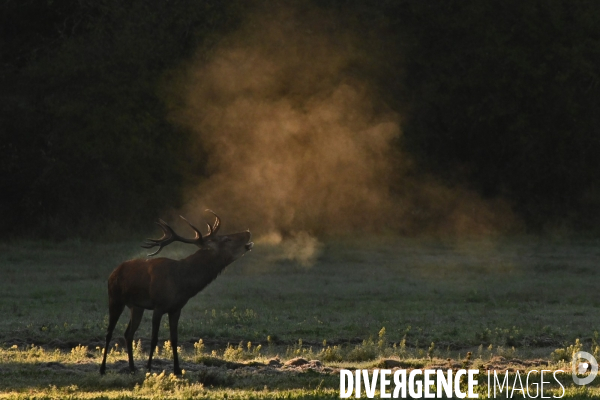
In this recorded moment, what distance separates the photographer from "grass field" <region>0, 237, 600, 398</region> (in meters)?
11.4

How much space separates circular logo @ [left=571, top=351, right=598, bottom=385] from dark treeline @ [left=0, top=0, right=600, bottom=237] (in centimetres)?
2031

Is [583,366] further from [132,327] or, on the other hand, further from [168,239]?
[132,327]

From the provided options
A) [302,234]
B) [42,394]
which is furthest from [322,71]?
[42,394]

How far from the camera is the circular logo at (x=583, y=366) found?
11.5m

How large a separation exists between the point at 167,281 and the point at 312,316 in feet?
22.4

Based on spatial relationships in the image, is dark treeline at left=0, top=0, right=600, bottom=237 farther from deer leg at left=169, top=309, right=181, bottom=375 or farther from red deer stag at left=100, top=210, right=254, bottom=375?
deer leg at left=169, top=309, right=181, bottom=375

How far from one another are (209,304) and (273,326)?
3.33m

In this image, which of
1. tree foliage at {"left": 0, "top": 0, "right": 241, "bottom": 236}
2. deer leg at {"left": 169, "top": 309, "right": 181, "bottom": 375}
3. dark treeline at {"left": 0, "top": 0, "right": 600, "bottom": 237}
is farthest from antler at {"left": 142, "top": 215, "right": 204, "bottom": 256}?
tree foliage at {"left": 0, "top": 0, "right": 241, "bottom": 236}

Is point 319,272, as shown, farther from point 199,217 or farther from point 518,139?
point 518,139

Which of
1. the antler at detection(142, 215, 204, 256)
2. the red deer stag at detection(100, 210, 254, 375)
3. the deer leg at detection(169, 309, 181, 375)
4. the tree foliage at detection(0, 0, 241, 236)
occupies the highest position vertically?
the tree foliage at detection(0, 0, 241, 236)

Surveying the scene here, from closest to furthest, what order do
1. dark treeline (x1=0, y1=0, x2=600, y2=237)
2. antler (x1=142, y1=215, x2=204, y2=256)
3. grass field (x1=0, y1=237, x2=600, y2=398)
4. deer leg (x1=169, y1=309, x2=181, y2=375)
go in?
grass field (x1=0, y1=237, x2=600, y2=398)
deer leg (x1=169, y1=309, x2=181, y2=375)
antler (x1=142, y1=215, x2=204, y2=256)
dark treeline (x1=0, y1=0, x2=600, y2=237)

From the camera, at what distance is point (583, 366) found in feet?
40.6

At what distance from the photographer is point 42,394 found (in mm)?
10164

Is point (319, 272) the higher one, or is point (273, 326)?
point (319, 272)
